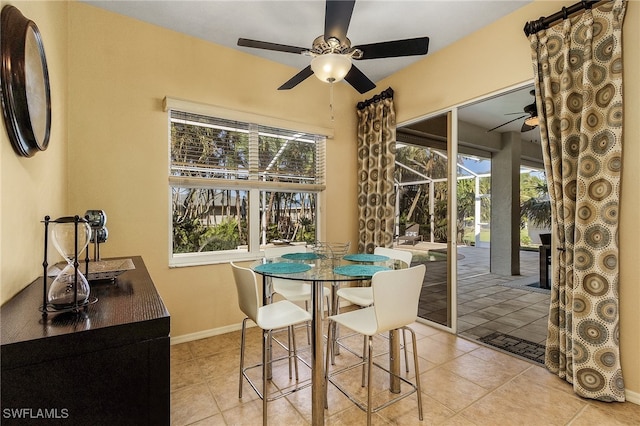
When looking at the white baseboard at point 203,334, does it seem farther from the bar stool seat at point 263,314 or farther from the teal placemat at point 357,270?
the teal placemat at point 357,270

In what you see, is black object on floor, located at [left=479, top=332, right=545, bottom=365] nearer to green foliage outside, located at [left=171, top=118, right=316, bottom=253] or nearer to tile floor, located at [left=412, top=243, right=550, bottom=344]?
tile floor, located at [left=412, top=243, right=550, bottom=344]

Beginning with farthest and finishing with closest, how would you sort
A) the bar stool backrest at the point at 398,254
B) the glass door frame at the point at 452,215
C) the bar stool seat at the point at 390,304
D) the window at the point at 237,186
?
the glass door frame at the point at 452,215
the window at the point at 237,186
the bar stool backrest at the point at 398,254
the bar stool seat at the point at 390,304

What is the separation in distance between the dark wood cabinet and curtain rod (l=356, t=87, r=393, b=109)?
3.42m

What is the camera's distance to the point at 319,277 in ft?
5.88

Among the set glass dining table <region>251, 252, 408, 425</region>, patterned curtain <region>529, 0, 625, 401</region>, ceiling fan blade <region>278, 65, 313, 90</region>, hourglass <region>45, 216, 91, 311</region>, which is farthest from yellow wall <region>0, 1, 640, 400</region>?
glass dining table <region>251, 252, 408, 425</region>

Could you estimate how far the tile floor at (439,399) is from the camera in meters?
1.83

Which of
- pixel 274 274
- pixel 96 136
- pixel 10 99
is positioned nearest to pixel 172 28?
pixel 96 136

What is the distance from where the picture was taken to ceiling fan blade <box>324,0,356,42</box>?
1766 millimetres

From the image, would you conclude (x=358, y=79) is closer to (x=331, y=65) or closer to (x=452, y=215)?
(x=331, y=65)

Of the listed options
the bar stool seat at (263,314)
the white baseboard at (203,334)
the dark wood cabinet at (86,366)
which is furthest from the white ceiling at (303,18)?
the white baseboard at (203,334)

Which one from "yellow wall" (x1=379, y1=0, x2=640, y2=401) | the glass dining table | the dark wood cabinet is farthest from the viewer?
"yellow wall" (x1=379, y1=0, x2=640, y2=401)

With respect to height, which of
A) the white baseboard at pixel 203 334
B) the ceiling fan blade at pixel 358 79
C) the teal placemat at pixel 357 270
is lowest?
the white baseboard at pixel 203 334

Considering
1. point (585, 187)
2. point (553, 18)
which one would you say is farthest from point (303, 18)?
point (585, 187)

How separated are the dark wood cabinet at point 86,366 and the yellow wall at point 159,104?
0.89 meters
